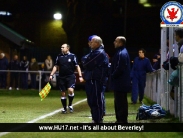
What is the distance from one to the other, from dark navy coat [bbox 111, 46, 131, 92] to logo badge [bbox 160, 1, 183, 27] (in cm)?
409

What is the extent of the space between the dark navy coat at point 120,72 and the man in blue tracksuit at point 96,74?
0.88 feet

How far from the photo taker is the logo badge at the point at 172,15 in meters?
18.0

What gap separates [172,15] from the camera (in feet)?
59.2

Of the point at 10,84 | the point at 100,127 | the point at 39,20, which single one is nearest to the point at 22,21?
the point at 39,20

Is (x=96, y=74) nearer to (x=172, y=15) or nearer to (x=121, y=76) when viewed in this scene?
(x=121, y=76)

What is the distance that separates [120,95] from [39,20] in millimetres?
44707

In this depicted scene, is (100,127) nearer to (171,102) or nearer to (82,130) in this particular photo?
(82,130)

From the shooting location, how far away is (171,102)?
1808cm

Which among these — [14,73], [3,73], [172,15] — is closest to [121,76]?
[172,15]

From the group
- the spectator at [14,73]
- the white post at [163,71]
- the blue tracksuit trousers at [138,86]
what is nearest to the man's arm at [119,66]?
the white post at [163,71]

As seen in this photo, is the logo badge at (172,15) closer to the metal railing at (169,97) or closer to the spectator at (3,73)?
the metal railing at (169,97)

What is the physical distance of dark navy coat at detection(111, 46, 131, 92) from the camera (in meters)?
14.1

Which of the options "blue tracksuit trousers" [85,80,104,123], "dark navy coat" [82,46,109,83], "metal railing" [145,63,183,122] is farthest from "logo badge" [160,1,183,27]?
"blue tracksuit trousers" [85,80,104,123]

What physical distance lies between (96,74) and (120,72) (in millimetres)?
568
